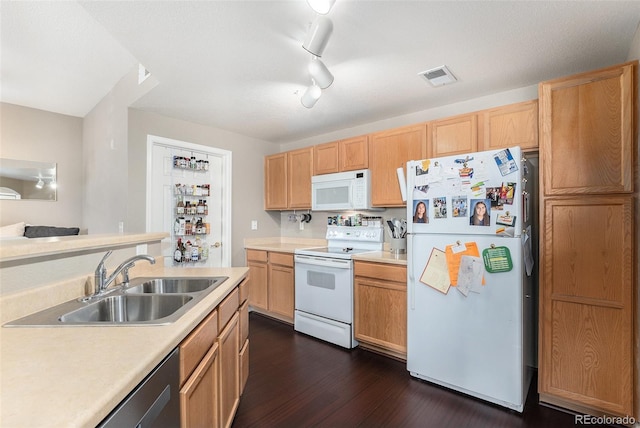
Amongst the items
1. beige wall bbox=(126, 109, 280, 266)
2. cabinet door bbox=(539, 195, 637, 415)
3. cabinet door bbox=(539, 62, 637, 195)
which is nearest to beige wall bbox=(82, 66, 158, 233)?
beige wall bbox=(126, 109, 280, 266)

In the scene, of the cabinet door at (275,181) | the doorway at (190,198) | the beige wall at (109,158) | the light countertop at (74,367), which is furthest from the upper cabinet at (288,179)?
the light countertop at (74,367)

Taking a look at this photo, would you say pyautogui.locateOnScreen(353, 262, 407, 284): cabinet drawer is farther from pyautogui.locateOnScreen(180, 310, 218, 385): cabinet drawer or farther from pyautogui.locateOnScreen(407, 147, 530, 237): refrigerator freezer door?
pyautogui.locateOnScreen(180, 310, 218, 385): cabinet drawer

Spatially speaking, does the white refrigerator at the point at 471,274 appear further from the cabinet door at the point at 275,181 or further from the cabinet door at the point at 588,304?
the cabinet door at the point at 275,181

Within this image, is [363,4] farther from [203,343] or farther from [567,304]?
[567,304]

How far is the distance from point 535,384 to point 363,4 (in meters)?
2.78

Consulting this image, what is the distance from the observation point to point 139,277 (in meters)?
1.89

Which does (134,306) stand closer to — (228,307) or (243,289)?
(228,307)

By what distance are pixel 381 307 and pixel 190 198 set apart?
238 cm

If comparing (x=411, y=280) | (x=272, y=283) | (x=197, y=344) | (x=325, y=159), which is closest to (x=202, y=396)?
(x=197, y=344)

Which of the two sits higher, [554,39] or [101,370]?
[554,39]

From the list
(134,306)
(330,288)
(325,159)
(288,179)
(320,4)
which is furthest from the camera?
(288,179)

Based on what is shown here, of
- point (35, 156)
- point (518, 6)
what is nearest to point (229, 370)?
point (518, 6)

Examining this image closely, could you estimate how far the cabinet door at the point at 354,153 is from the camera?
3.20 m

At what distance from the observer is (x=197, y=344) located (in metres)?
1.19
